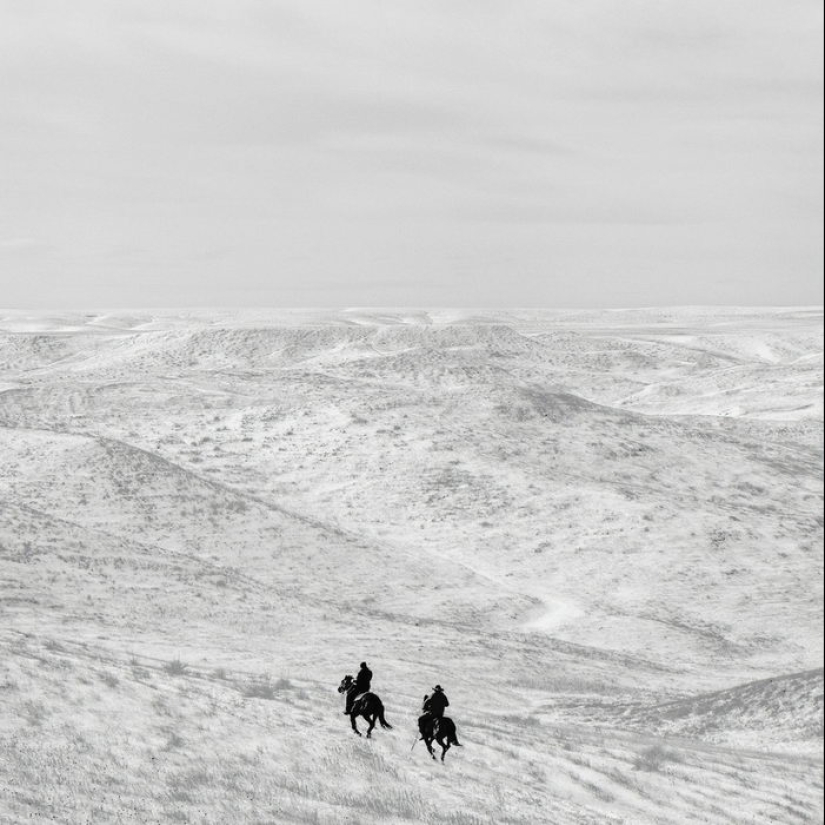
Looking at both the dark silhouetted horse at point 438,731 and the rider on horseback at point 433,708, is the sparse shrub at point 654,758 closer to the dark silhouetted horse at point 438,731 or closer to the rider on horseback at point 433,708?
the dark silhouetted horse at point 438,731

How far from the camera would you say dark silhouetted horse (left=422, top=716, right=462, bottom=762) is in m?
15.6

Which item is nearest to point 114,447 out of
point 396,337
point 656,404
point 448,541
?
point 448,541

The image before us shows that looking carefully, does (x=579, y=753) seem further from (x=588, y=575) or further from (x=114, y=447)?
(x=114, y=447)

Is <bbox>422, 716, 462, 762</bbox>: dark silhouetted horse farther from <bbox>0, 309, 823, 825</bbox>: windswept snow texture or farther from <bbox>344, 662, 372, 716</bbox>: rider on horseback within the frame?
<bbox>344, 662, 372, 716</bbox>: rider on horseback

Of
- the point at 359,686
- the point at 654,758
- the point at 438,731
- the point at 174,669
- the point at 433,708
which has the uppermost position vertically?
the point at 359,686

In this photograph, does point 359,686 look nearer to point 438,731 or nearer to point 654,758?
point 438,731

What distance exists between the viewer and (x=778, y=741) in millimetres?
24344

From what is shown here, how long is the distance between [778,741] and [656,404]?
2876 inches

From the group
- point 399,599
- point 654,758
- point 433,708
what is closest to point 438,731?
point 433,708

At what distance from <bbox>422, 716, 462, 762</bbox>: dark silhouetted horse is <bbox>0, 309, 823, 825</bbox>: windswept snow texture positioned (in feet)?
1.37

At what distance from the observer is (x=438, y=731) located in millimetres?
15828

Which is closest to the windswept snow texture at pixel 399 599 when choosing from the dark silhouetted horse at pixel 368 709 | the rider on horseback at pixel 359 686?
the dark silhouetted horse at pixel 368 709

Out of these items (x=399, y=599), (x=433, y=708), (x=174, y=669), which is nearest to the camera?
(x=433, y=708)

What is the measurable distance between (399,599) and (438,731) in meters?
23.6
